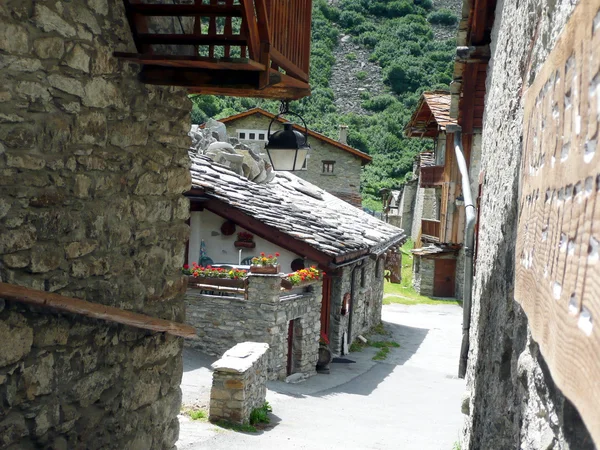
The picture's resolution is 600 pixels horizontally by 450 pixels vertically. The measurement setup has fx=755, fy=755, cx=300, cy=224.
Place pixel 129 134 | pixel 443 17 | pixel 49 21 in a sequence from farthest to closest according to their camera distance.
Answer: pixel 443 17 < pixel 129 134 < pixel 49 21

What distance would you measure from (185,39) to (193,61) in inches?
11.2

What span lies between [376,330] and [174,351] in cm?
1477

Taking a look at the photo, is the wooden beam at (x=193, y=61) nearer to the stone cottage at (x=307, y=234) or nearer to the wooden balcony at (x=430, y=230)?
the stone cottage at (x=307, y=234)

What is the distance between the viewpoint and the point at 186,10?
3957 mm

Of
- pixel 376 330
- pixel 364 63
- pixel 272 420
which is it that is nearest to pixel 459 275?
pixel 376 330

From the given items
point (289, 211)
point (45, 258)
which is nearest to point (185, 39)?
point (45, 258)

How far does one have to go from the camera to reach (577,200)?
158 cm

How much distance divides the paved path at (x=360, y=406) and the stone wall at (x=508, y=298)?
3.43 m

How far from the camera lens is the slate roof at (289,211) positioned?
13.3m

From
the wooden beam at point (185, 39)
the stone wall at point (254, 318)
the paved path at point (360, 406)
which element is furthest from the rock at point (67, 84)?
the stone wall at point (254, 318)

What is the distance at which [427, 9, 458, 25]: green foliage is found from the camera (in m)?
76.4

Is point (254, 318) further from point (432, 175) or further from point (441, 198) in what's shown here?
point (432, 175)

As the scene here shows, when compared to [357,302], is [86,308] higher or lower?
higher

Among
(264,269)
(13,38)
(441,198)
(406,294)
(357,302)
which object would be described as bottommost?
(406,294)
